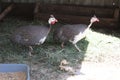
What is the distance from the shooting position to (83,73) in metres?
4.63

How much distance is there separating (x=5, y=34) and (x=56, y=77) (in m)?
2.07

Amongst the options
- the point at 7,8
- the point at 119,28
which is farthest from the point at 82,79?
the point at 7,8

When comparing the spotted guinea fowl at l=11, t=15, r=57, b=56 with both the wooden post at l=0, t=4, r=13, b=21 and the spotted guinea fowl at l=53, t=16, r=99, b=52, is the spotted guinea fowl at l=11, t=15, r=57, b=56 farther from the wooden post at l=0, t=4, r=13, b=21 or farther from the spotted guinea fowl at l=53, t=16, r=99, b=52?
the wooden post at l=0, t=4, r=13, b=21

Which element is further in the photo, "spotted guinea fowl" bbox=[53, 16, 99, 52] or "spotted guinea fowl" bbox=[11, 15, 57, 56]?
"spotted guinea fowl" bbox=[53, 16, 99, 52]

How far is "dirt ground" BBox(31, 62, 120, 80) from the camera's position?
14.7 feet

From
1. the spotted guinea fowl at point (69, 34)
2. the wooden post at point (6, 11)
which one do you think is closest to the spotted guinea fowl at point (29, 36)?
the spotted guinea fowl at point (69, 34)

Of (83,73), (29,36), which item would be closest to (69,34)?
(29,36)

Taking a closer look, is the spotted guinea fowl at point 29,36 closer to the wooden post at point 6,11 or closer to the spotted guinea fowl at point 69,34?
the spotted guinea fowl at point 69,34

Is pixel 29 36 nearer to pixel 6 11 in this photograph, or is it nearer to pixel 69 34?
pixel 69 34

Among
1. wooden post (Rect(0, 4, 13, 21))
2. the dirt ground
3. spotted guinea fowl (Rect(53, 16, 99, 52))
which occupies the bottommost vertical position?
the dirt ground

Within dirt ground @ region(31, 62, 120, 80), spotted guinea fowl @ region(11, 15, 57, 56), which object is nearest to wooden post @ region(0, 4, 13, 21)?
spotted guinea fowl @ region(11, 15, 57, 56)

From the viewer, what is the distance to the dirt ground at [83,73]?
4.47 meters

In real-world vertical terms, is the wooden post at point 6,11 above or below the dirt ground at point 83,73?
above

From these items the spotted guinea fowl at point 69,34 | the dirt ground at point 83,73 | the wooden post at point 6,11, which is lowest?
the dirt ground at point 83,73
